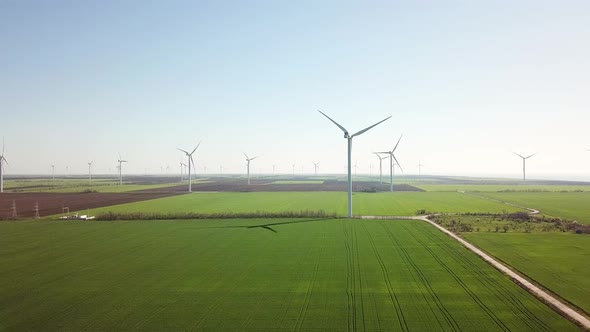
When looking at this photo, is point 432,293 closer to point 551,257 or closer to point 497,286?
point 497,286

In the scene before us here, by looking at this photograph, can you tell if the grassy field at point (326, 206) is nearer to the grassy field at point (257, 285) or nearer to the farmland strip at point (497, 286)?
the grassy field at point (257, 285)

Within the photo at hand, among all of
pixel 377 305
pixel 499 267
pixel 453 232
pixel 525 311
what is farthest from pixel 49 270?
pixel 453 232

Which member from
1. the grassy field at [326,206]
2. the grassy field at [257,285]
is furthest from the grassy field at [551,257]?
the grassy field at [326,206]

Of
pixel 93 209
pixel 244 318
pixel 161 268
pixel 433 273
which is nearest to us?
pixel 244 318

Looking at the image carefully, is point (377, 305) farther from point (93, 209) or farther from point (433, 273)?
point (93, 209)

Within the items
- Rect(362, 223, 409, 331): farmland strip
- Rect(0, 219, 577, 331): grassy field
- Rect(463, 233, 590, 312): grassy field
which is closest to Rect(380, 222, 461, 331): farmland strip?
Rect(0, 219, 577, 331): grassy field

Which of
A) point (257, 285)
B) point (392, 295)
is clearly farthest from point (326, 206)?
point (392, 295)
